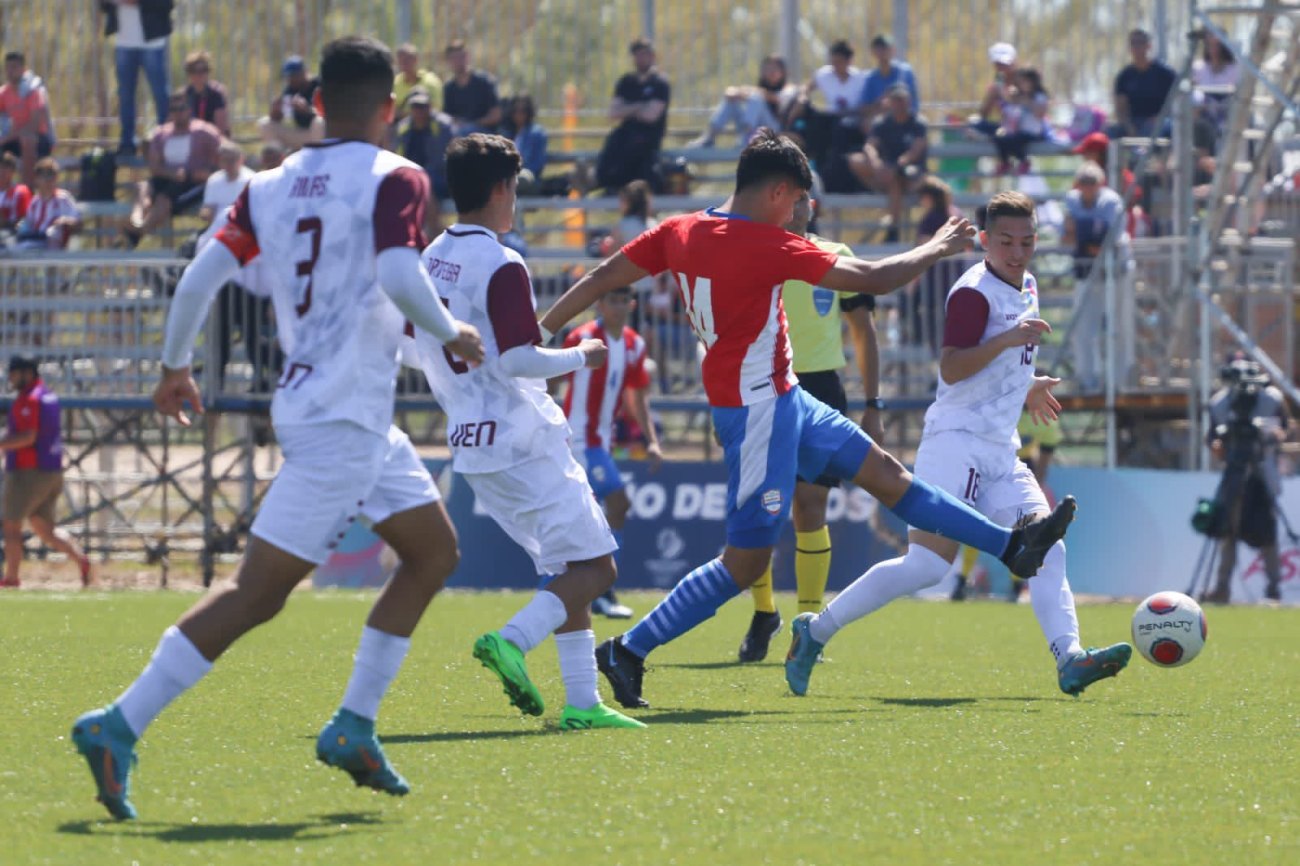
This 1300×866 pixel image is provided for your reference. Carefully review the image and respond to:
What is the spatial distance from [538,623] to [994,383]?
2481mm

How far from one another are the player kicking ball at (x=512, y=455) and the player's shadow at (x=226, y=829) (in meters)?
1.81

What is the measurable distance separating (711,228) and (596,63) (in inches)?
595

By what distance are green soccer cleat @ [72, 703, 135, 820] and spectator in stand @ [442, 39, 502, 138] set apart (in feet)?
51.0

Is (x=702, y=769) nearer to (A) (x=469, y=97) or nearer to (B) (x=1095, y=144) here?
(B) (x=1095, y=144)

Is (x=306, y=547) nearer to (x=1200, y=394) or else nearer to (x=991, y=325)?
(x=991, y=325)

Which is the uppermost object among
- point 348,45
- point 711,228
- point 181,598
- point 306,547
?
point 348,45

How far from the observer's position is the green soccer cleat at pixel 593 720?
23.9ft

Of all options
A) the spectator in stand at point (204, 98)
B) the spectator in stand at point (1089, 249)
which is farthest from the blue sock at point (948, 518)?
the spectator in stand at point (204, 98)

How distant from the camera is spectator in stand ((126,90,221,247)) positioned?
2064 centimetres

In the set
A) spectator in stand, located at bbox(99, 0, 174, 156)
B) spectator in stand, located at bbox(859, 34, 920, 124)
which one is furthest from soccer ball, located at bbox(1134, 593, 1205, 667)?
spectator in stand, located at bbox(99, 0, 174, 156)

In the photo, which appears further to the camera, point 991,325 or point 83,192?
point 83,192

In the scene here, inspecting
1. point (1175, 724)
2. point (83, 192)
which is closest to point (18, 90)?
point (83, 192)

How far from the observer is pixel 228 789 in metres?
5.82

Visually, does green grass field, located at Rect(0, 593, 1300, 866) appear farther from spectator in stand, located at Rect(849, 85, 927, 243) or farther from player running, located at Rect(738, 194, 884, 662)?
spectator in stand, located at Rect(849, 85, 927, 243)
